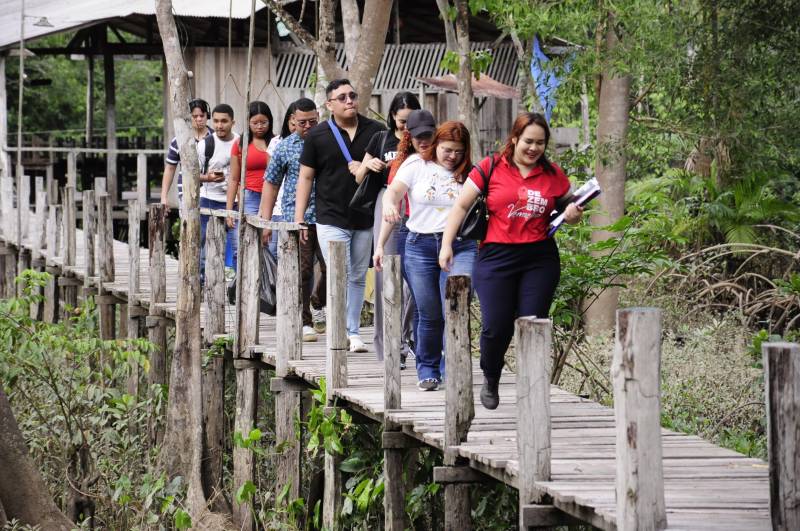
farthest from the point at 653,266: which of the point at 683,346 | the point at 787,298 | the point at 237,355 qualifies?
the point at 237,355

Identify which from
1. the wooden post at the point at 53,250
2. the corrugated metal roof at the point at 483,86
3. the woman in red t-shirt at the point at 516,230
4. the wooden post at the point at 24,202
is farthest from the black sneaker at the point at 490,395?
the corrugated metal roof at the point at 483,86

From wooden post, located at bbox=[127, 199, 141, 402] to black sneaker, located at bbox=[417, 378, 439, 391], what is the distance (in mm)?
5242

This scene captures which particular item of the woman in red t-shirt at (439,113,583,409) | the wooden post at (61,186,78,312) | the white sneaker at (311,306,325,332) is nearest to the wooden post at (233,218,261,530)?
the white sneaker at (311,306,325,332)

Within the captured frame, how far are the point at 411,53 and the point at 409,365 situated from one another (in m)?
11.1

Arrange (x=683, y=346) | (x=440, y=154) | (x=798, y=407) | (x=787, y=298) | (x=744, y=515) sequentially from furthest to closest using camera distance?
(x=683, y=346)
(x=787, y=298)
(x=440, y=154)
(x=744, y=515)
(x=798, y=407)

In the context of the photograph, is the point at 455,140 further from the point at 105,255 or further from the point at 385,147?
the point at 105,255

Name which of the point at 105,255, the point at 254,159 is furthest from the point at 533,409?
the point at 105,255

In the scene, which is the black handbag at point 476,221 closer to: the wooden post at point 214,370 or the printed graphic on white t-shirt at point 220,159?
the wooden post at point 214,370

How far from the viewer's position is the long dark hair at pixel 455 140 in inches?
283

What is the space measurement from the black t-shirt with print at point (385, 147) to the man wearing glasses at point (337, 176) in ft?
0.59

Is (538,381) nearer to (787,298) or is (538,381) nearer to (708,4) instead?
(787,298)

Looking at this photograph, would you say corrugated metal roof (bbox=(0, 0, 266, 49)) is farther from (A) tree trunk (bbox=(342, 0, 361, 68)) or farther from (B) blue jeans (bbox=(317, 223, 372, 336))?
(B) blue jeans (bbox=(317, 223, 372, 336))

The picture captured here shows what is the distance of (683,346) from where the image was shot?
504 inches

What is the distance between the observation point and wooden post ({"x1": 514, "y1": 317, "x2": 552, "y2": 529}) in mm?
5320
